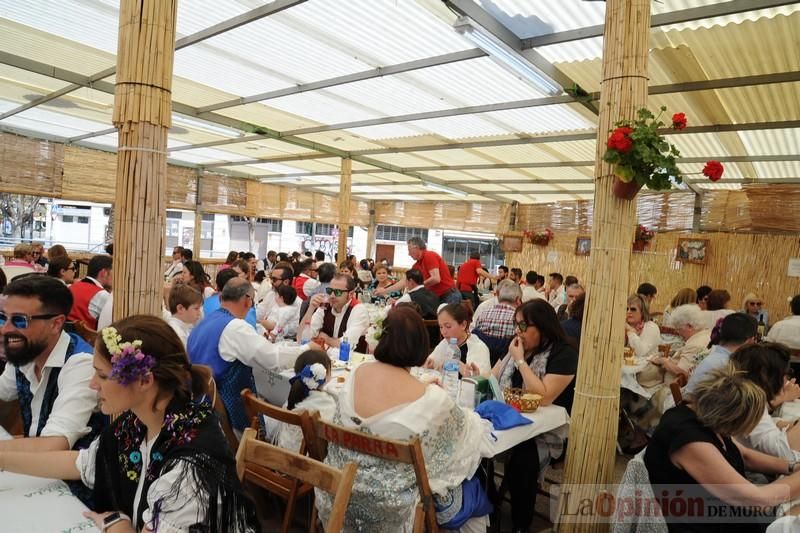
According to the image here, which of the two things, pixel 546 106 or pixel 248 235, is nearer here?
pixel 546 106

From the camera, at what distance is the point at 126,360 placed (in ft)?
5.50

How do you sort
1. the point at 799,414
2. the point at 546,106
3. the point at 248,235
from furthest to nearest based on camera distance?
the point at 248,235 < the point at 546,106 < the point at 799,414

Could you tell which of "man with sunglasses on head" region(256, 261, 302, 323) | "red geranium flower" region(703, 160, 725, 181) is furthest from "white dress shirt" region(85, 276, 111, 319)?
"red geranium flower" region(703, 160, 725, 181)

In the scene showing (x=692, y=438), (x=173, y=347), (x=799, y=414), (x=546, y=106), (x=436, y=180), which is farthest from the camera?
(x=436, y=180)

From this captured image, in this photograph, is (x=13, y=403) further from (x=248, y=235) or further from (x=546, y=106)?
(x=248, y=235)

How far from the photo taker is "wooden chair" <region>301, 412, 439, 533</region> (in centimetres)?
223

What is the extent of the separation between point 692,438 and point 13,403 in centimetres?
338

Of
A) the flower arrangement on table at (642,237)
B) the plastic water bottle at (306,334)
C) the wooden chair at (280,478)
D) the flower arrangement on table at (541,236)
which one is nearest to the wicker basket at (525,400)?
the wooden chair at (280,478)

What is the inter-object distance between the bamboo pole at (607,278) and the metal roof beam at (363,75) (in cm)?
229

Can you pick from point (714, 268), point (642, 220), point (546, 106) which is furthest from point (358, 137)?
point (714, 268)

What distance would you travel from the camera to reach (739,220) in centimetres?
890

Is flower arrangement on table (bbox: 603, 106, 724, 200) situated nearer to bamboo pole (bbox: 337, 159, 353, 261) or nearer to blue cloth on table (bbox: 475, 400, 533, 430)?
blue cloth on table (bbox: 475, 400, 533, 430)

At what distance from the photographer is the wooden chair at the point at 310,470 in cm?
190

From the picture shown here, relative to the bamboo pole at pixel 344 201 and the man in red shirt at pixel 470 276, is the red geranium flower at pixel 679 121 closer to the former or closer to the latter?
the man in red shirt at pixel 470 276
